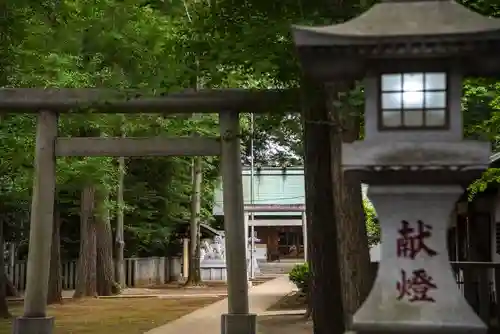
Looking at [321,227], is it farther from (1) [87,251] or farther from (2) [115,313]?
(1) [87,251]

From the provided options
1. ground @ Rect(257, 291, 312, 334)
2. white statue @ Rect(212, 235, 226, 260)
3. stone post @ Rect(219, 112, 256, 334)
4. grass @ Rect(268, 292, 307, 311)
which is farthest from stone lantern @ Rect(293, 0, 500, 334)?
white statue @ Rect(212, 235, 226, 260)

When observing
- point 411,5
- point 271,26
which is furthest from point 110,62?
point 411,5

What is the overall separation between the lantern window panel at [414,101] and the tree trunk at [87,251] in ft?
62.9

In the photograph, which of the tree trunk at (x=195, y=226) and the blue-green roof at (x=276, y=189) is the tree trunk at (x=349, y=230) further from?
the blue-green roof at (x=276, y=189)

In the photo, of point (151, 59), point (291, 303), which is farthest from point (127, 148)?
point (291, 303)

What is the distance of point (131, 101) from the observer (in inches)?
484

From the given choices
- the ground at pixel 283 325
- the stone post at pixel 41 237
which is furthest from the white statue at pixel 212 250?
the stone post at pixel 41 237

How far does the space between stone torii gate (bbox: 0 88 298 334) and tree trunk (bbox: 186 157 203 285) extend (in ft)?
59.3

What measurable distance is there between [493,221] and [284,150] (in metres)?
13.8

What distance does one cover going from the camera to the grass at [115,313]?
15.4 meters

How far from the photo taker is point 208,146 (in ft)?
41.9

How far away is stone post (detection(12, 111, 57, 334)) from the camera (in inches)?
477

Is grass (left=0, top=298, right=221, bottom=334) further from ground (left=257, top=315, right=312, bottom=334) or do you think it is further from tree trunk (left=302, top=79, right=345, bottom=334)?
tree trunk (left=302, top=79, right=345, bottom=334)

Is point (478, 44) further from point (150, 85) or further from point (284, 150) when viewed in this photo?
point (284, 150)
